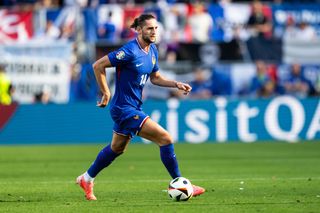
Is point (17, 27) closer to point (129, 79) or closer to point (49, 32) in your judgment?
point (49, 32)

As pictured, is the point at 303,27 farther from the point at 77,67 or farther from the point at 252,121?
the point at 77,67

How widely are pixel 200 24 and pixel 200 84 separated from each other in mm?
1992

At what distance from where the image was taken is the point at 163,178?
1356cm

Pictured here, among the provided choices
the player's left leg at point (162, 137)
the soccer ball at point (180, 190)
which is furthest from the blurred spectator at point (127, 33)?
the soccer ball at point (180, 190)

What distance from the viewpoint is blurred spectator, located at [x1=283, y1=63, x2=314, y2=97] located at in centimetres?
2572

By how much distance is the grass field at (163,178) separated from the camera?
9570mm

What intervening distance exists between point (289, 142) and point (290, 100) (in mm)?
1418

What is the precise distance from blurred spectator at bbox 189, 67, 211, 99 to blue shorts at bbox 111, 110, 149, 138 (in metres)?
14.8

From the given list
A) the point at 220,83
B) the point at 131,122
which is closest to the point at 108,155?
the point at 131,122

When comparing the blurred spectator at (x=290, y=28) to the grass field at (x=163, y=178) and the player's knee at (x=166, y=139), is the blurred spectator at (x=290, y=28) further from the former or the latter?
the player's knee at (x=166, y=139)

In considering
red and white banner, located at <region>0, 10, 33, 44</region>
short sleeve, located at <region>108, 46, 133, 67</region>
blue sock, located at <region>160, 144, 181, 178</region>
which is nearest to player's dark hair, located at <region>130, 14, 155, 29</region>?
short sleeve, located at <region>108, 46, 133, 67</region>

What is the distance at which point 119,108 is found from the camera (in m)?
10.4

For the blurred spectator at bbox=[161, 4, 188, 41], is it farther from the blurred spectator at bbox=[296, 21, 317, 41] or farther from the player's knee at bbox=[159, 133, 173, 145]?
the player's knee at bbox=[159, 133, 173, 145]

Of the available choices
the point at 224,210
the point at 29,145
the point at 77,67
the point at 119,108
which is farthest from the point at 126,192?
the point at 77,67
